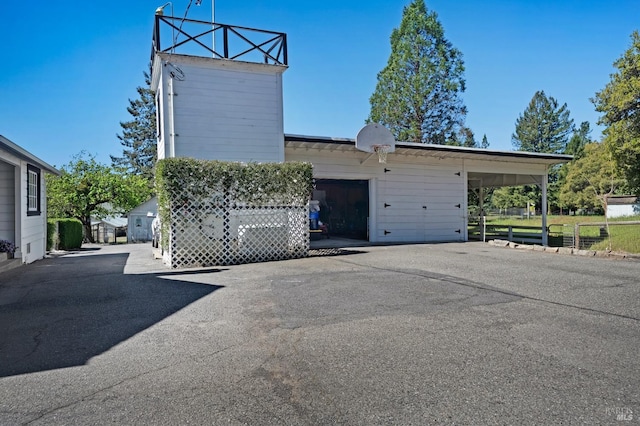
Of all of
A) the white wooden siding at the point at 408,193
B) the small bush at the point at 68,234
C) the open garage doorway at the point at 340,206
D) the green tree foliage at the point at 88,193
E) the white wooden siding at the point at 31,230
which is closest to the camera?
the white wooden siding at the point at 31,230

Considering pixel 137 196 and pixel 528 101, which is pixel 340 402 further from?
pixel 528 101

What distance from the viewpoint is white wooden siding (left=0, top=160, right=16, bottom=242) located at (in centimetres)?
976

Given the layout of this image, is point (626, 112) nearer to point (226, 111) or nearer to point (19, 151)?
point (226, 111)

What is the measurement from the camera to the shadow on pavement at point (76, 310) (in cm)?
351

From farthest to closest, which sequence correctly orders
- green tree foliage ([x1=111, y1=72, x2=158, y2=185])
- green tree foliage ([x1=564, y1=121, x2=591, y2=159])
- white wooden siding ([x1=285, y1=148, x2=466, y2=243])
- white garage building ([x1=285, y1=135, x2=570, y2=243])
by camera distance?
green tree foliage ([x1=564, y1=121, x2=591, y2=159]) < green tree foliage ([x1=111, y1=72, x2=158, y2=185]) < white wooden siding ([x1=285, y1=148, x2=466, y2=243]) < white garage building ([x1=285, y1=135, x2=570, y2=243])

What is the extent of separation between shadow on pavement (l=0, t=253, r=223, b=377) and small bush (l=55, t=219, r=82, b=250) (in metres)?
10.5

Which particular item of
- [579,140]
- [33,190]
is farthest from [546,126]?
[33,190]

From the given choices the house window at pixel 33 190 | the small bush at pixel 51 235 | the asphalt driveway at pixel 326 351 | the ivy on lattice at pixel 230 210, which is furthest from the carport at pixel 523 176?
the small bush at pixel 51 235

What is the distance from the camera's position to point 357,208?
19.6m

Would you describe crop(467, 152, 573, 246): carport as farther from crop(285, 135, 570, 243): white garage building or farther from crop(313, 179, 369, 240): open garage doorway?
crop(313, 179, 369, 240): open garage doorway

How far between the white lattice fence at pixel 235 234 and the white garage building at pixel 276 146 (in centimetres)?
293

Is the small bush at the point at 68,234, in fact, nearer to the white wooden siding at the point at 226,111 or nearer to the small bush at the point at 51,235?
the small bush at the point at 51,235

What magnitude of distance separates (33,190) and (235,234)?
22.6 ft

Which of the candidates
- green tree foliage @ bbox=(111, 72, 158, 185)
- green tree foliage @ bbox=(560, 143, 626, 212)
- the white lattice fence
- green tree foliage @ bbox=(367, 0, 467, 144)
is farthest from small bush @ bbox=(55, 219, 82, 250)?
green tree foliage @ bbox=(560, 143, 626, 212)
